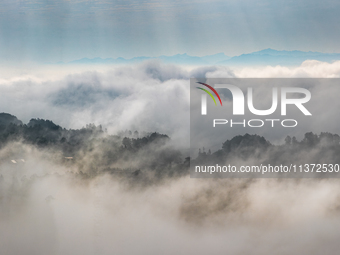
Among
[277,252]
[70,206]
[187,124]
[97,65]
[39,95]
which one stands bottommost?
[277,252]

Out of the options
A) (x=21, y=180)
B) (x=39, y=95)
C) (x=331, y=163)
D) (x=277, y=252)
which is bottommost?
(x=277, y=252)

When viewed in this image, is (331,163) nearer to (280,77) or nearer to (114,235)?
(280,77)

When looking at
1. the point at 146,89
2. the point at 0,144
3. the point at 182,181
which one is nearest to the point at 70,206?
the point at 0,144

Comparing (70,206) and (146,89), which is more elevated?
(146,89)

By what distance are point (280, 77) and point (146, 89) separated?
126 inches

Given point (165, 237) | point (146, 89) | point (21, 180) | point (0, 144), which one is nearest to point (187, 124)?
point (146, 89)

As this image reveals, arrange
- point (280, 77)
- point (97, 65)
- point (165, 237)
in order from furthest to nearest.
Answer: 1. point (165, 237)
2. point (97, 65)
3. point (280, 77)

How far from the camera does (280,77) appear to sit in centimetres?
637

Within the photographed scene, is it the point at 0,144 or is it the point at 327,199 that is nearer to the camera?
the point at 327,199

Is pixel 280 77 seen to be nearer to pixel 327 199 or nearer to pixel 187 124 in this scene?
pixel 187 124

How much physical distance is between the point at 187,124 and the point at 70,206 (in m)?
3.70

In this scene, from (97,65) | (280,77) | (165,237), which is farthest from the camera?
(165,237)

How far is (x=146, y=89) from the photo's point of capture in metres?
7.01

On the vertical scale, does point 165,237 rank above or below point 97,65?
below
